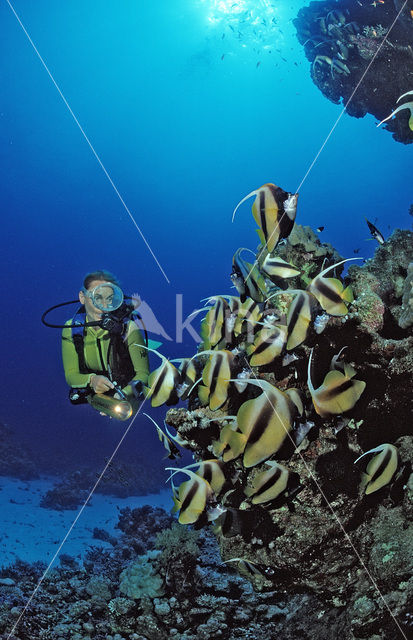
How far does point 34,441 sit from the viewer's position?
2492 centimetres

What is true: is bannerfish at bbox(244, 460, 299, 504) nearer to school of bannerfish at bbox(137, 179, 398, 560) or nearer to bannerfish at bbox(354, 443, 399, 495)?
school of bannerfish at bbox(137, 179, 398, 560)

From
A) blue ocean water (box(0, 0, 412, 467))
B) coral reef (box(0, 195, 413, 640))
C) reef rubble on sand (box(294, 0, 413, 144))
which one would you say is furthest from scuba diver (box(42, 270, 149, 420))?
blue ocean water (box(0, 0, 412, 467))

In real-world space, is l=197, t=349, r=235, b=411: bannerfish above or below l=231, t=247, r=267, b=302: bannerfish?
below

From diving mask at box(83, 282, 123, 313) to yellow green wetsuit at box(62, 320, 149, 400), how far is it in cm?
31

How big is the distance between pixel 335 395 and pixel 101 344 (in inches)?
123

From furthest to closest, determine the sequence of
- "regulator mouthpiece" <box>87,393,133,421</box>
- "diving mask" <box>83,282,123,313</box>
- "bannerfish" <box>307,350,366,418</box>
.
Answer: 1. "diving mask" <box>83,282,123,313</box>
2. "regulator mouthpiece" <box>87,393,133,421</box>
3. "bannerfish" <box>307,350,366,418</box>

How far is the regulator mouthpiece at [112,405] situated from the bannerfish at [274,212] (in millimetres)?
2368

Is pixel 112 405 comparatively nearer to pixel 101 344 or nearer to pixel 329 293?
pixel 101 344

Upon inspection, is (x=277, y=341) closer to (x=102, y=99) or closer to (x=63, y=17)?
(x=63, y=17)

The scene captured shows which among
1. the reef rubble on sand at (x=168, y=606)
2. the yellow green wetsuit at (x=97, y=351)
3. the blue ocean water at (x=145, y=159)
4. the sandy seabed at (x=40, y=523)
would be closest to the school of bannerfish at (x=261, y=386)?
the reef rubble on sand at (x=168, y=606)

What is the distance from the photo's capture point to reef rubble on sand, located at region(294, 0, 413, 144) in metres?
9.40

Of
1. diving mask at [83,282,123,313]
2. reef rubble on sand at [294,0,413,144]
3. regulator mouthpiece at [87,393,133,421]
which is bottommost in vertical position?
regulator mouthpiece at [87,393,133,421]

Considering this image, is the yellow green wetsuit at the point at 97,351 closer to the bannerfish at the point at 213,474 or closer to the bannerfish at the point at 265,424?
the bannerfish at the point at 213,474

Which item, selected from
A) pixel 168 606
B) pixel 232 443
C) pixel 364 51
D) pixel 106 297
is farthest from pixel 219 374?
pixel 364 51
